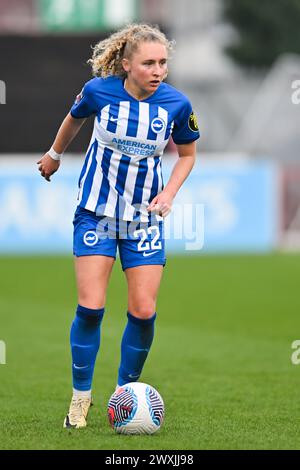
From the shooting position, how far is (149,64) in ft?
20.8

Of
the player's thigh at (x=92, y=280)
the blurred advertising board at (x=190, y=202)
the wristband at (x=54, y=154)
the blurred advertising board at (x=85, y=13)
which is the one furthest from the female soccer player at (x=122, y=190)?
the blurred advertising board at (x=85, y=13)

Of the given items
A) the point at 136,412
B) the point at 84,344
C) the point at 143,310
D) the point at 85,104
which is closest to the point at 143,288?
the point at 143,310

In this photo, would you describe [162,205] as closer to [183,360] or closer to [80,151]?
[183,360]

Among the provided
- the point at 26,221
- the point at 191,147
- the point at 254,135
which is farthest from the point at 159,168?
the point at 254,135

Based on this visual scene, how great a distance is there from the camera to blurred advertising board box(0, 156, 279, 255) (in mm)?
20047

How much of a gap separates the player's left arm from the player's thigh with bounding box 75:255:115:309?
421 mm

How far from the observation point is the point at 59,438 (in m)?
6.06

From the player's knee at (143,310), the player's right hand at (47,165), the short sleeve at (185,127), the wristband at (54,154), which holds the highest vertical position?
the short sleeve at (185,127)

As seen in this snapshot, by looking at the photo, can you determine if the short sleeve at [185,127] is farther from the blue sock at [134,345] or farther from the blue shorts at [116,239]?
the blue sock at [134,345]

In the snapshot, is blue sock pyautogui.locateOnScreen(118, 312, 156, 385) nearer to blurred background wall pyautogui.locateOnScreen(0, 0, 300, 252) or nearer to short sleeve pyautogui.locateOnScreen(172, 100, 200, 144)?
short sleeve pyautogui.locateOnScreen(172, 100, 200, 144)

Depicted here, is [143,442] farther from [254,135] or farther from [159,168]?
[254,135]

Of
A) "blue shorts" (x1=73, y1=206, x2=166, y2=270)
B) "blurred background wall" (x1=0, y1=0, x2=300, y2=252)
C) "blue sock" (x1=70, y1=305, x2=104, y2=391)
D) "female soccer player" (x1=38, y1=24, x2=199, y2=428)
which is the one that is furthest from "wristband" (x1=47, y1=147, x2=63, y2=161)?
"blurred background wall" (x1=0, y1=0, x2=300, y2=252)

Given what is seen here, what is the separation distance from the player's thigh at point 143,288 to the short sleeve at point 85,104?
0.90m

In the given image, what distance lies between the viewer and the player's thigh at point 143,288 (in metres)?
6.54
